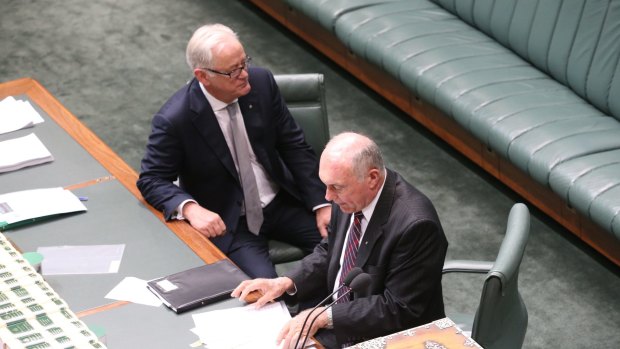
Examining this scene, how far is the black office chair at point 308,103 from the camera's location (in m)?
4.83

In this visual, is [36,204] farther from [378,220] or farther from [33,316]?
[378,220]

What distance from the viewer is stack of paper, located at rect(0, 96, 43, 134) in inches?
193

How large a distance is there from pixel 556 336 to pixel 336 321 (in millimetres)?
1527

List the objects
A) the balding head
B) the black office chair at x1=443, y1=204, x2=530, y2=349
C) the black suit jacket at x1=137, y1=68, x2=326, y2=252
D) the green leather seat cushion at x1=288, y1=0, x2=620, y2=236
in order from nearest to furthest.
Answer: the black office chair at x1=443, y1=204, x2=530, y2=349 < the balding head < the black suit jacket at x1=137, y1=68, x2=326, y2=252 < the green leather seat cushion at x1=288, y1=0, x2=620, y2=236

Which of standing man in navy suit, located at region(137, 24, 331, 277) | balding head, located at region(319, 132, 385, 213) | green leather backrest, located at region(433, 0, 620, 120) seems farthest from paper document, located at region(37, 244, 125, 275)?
green leather backrest, located at region(433, 0, 620, 120)

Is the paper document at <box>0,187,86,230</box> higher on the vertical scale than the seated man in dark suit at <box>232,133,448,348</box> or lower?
lower

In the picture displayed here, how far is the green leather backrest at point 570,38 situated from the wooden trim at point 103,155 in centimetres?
233

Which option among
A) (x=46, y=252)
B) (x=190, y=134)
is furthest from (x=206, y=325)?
(x=190, y=134)

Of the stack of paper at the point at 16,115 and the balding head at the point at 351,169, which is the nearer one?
the balding head at the point at 351,169

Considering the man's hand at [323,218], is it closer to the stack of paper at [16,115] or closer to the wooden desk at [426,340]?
the stack of paper at [16,115]

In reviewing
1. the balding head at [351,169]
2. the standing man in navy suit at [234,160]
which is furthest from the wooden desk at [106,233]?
the balding head at [351,169]

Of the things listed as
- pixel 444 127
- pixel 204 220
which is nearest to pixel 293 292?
pixel 204 220

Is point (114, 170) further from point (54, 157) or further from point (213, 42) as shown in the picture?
point (213, 42)

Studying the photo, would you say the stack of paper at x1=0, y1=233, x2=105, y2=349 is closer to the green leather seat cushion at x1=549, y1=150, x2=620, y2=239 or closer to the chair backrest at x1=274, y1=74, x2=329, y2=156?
the chair backrest at x1=274, y1=74, x2=329, y2=156
